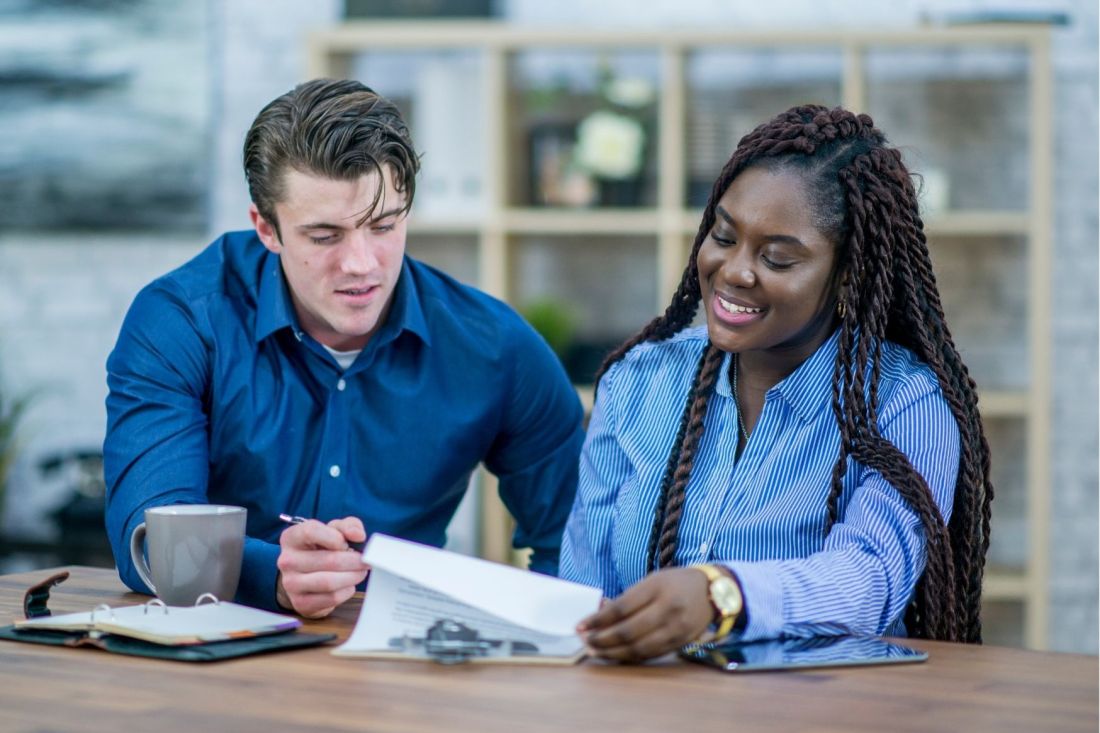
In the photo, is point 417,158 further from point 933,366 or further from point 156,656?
point 156,656

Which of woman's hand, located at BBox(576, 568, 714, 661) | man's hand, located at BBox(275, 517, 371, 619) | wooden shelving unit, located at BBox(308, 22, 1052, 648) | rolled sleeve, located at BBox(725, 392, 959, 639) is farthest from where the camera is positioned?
wooden shelving unit, located at BBox(308, 22, 1052, 648)

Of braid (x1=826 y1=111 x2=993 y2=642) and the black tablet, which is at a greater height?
braid (x1=826 y1=111 x2=993 y2=642)

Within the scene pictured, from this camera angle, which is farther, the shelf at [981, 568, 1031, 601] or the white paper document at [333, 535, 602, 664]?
the shelf at [981, 568, 1031, 601]

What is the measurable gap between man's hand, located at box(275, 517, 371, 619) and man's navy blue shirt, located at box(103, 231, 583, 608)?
32cm

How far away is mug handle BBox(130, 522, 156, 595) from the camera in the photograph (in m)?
1.50

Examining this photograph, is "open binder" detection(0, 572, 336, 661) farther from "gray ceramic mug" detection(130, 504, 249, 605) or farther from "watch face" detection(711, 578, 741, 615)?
"watch face" detection(711, 578, 741, 615)

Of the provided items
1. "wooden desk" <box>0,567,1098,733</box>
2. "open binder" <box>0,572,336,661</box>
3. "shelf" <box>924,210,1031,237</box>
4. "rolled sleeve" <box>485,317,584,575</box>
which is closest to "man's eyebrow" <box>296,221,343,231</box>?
"rolled sleeve" <box>485,317,584,575</box>

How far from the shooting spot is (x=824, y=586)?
1.32 m

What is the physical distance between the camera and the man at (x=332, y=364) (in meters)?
1.82

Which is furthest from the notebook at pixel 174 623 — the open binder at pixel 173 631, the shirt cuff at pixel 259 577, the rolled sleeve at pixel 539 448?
the rolled sleeve at pixel 539 448

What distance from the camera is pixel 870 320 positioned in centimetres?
158

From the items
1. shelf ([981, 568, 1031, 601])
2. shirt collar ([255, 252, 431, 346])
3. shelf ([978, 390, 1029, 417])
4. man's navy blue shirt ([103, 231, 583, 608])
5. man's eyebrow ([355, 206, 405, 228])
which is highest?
man's eyebrow ([355, 206, 405, 228])

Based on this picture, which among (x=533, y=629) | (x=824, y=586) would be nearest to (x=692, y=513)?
(x=824, y=586)

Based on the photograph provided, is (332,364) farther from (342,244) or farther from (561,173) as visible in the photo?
(561,173)
